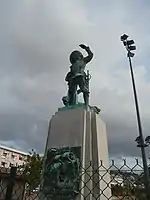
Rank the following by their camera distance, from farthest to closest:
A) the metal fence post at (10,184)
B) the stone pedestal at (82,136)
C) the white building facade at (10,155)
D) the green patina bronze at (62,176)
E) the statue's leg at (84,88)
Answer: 1. the white building facade at (10,155)
2. the statue's leg at (84,88)
3. the stone pedestal at (82,136)
4. the green patina bronze at (62,176)
5. the metal fence post at (10,184)

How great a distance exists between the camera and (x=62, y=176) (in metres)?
6.76

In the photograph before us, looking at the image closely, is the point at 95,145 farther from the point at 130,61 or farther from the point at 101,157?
the point at 130,61

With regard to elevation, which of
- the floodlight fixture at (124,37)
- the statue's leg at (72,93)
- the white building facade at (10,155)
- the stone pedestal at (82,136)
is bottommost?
the stone pedestal at (82,136)

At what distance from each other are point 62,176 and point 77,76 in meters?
3.74

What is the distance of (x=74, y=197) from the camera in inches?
265

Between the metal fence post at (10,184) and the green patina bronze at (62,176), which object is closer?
the metal fence post at (10,184)

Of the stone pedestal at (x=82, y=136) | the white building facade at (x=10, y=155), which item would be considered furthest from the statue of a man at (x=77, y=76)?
the white building facade at (x=10, y=155)

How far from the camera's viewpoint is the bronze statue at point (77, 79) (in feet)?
29.8

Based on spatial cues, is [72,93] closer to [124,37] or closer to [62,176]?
[62,176]

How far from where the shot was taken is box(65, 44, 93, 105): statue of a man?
9.09 m

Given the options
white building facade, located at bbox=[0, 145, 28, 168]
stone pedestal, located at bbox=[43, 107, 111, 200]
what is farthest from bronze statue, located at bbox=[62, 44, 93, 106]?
white building facade, located at bbox=[0, 145, 28, 168]

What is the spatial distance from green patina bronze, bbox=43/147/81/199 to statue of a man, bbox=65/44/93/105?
2487mm

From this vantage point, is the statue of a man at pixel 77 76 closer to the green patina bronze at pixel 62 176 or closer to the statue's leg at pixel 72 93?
the statue's leg at pixel 72 93

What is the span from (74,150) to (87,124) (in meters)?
1.01
